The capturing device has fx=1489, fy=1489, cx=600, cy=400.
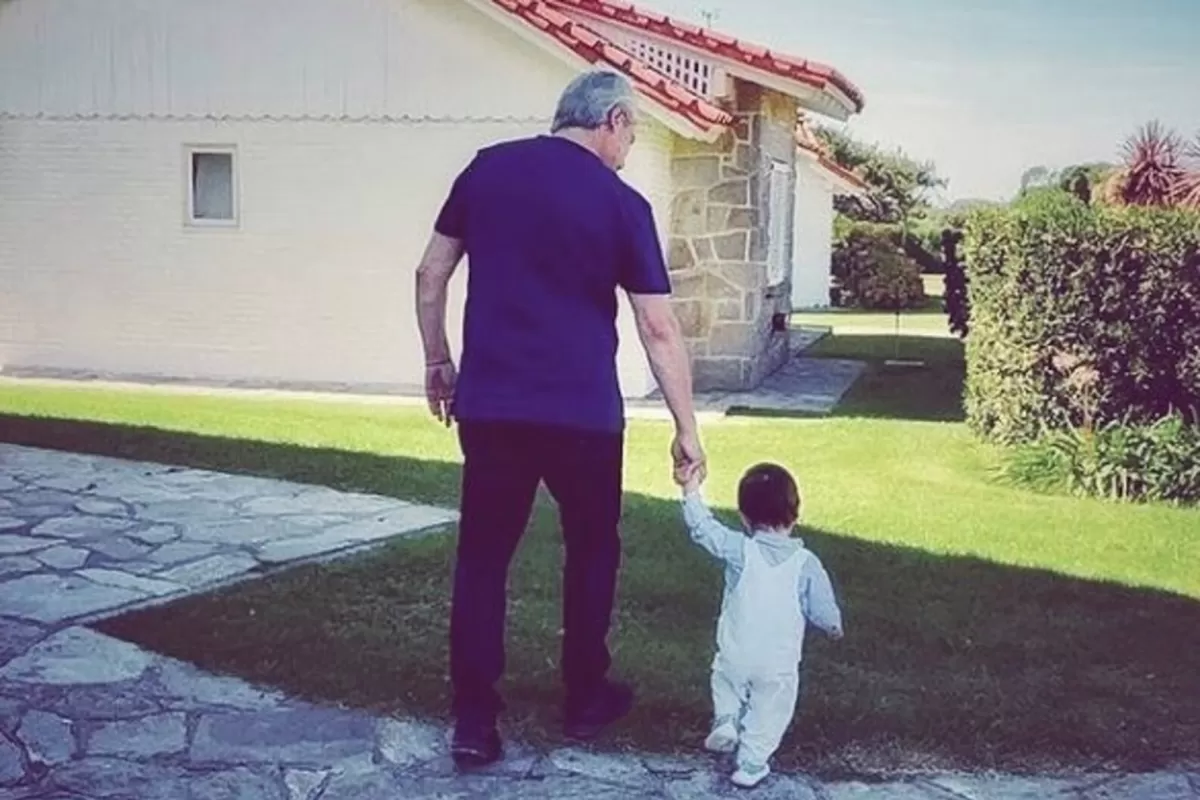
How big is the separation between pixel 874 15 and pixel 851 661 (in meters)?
11.4

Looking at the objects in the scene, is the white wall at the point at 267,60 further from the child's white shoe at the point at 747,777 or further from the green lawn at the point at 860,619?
the child's white shoe at the point at 747,777

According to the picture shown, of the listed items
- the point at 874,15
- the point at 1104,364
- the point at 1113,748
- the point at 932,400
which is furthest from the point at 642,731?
the point at 874,15

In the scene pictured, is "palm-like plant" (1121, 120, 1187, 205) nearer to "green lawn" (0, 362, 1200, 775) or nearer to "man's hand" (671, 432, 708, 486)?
"green lawn" (0, 362, 1200, 775)

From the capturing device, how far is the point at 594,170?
144 inches

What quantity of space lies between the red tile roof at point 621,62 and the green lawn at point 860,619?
10.3 feet

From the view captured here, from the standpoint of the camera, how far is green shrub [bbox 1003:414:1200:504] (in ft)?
25.9

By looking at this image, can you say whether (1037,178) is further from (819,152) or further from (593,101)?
(593,101)

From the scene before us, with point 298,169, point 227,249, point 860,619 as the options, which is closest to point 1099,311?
point 860,619

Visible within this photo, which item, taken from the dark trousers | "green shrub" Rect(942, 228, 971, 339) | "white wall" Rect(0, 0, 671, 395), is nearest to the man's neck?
the dark trousers

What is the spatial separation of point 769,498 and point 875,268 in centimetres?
2159

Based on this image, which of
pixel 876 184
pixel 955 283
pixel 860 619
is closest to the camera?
pixel 860 619

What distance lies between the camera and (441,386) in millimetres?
4062

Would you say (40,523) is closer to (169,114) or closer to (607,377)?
(607,377)

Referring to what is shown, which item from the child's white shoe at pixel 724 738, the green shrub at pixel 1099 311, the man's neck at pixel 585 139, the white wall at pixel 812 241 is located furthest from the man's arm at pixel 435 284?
the white wall at pixel 812 241
